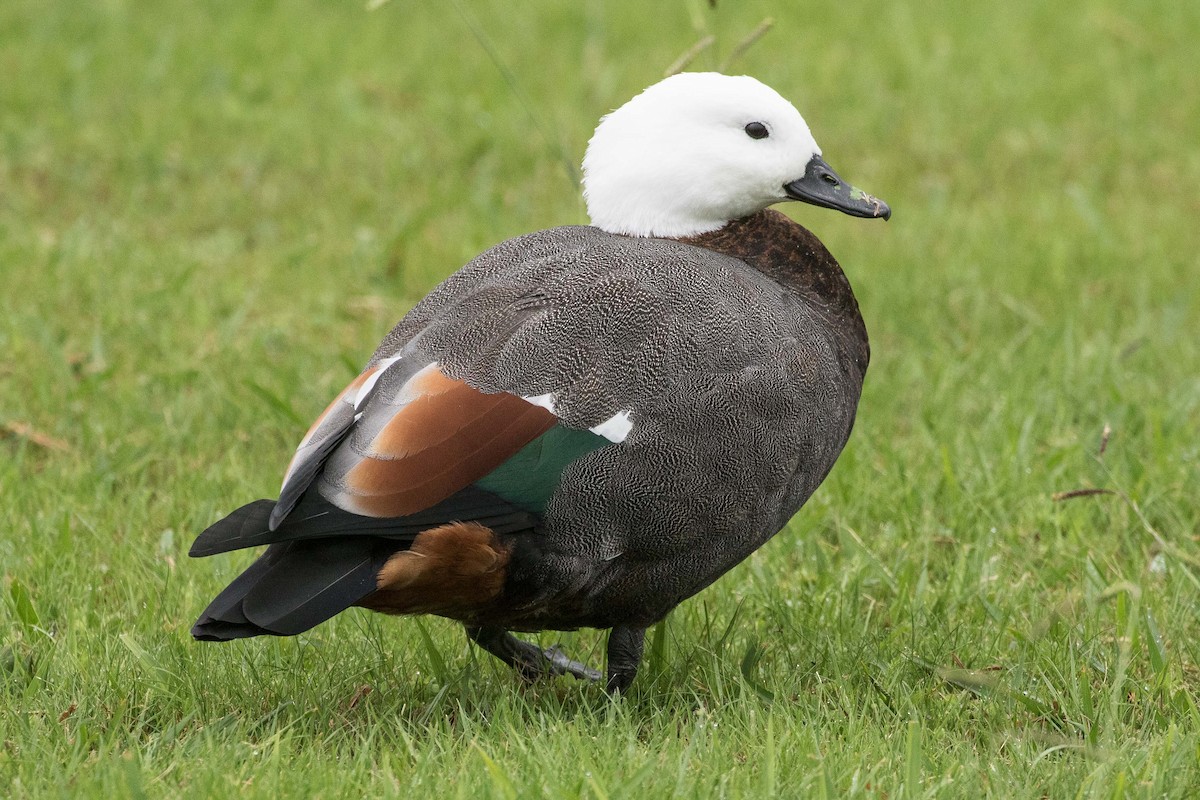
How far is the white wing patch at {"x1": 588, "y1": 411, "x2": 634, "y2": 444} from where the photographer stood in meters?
2.99

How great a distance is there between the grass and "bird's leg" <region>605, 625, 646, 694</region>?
6 cm

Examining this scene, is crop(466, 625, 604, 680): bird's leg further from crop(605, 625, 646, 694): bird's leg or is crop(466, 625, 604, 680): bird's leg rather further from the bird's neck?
the bird's neck

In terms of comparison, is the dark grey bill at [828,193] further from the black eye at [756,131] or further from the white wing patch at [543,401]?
the white wing patch at [543,401]

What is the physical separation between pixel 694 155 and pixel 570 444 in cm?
82

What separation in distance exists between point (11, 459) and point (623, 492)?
2.28 meters

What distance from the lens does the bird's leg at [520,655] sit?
347cm

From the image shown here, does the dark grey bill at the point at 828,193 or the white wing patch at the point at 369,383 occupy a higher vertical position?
the dark grey bill at the point at 828,193

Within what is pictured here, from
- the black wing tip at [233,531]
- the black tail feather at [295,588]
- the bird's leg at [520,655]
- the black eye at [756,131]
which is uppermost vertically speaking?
the black eye at [756,131]

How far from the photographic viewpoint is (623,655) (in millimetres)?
3322

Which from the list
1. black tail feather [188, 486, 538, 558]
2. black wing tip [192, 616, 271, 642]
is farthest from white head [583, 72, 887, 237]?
black wing tip [192, 616, 271, 642]

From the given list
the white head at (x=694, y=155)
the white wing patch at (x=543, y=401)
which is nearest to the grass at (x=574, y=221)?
the white wing patch at (x=543, y=401)

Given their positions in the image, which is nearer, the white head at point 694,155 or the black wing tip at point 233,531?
the black wing tip at point 233,531

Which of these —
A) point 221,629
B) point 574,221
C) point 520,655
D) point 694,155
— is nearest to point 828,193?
point 694,155

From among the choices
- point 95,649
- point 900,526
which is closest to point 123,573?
point 95,649
